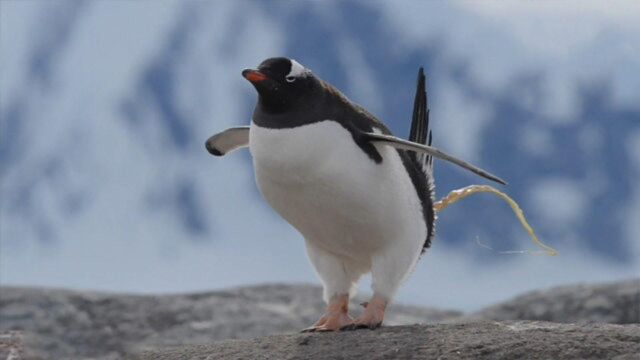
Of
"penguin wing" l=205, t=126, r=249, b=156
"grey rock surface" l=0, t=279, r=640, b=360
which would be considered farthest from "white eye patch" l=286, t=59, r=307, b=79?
"grey rock surface" l=0, t=279, r=640, b=360

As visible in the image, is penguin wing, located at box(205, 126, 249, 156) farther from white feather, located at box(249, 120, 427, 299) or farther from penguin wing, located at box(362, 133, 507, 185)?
penguin wing, located at box(362, 133, 507, 185)

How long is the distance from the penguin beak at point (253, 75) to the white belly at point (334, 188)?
23 cm

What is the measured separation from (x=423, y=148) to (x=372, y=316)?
854 mm

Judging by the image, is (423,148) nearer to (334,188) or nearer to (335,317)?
(334,188)

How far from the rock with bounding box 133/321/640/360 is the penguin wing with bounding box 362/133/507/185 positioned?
0.69m

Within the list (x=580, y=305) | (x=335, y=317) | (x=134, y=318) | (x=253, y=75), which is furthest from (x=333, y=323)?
(x=580, y=305)

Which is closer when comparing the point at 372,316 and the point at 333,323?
the point at 372,316

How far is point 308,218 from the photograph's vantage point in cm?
529

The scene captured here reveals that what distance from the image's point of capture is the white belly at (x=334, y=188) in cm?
510

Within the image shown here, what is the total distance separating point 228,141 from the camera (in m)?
6.01

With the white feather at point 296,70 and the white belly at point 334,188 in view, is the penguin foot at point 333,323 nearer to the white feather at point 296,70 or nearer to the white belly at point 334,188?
the white belly at point 334,188

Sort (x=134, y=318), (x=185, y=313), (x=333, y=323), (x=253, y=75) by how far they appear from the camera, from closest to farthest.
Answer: (x=253, y=75)
(x=333, y=323)
(x=134, y=318)
(x=185, y=313)

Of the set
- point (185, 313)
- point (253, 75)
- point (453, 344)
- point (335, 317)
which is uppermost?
point (253, 75)

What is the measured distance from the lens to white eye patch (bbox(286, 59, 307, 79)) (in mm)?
5184
